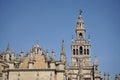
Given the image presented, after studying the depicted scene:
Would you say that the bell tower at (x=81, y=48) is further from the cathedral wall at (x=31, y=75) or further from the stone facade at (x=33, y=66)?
the cathedral wall at (x=31, y=75)

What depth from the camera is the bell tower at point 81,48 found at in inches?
3368

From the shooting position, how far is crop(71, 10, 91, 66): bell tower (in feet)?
281

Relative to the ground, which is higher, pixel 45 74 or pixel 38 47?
pixel 38 47

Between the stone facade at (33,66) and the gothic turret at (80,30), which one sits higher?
the gothic turret at (80,30)

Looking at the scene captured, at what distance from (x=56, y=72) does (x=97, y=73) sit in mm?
26988

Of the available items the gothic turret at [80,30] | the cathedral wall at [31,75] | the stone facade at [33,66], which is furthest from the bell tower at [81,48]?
the cathedral wall at [31,75]

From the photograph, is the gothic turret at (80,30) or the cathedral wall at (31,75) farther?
the gothic turret at (80,30)

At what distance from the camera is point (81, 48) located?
8712cm

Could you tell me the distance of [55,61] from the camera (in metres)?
49.7

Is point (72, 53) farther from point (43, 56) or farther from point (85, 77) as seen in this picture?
point (43, 56)

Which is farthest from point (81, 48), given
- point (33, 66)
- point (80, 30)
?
point (33, 66)

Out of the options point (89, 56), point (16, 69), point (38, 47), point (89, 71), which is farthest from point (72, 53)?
point (16, 69)

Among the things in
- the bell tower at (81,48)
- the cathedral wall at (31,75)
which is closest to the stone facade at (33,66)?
the cathedral wall at (31,75)

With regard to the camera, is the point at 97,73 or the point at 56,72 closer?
the point at 56,72
